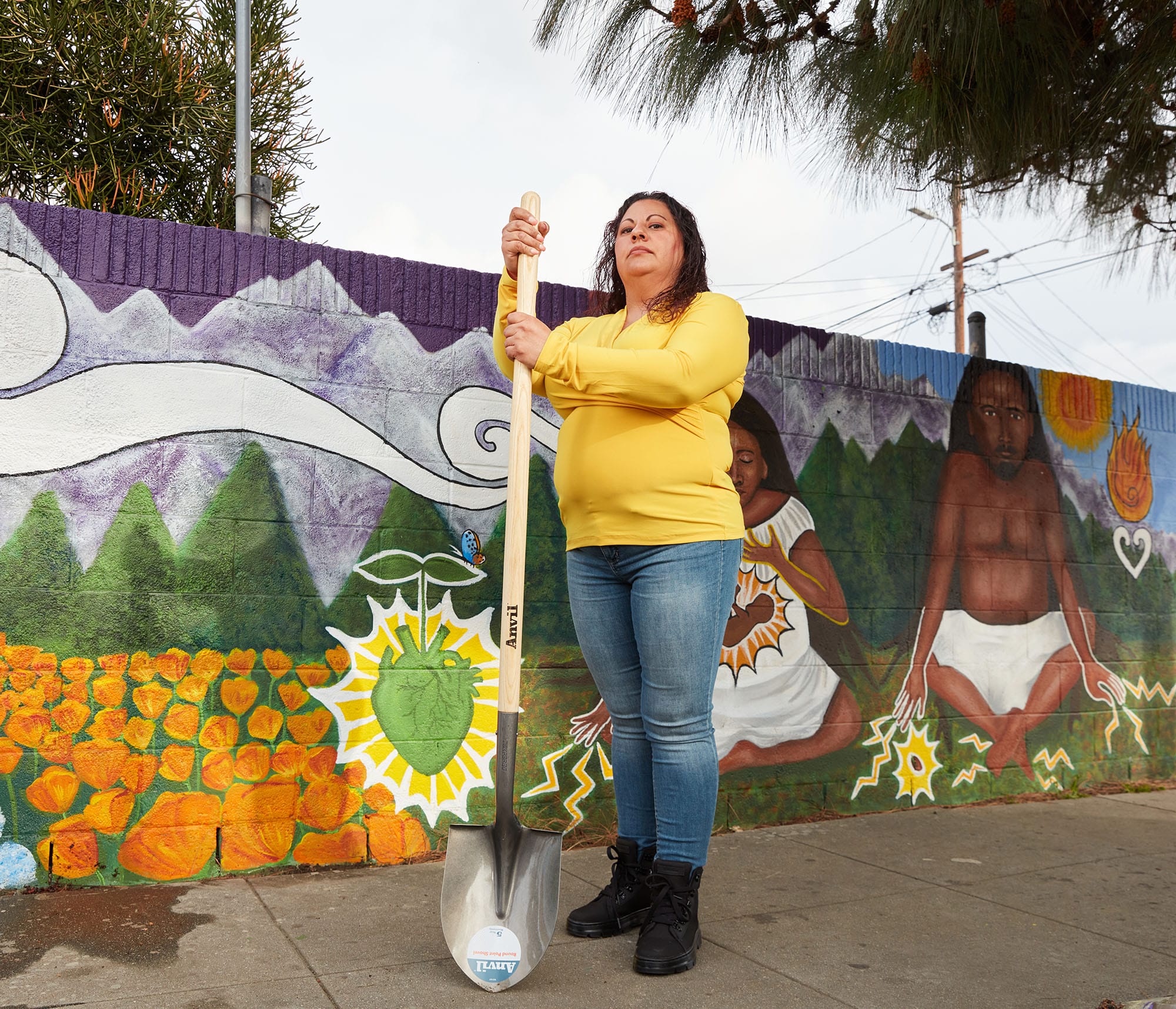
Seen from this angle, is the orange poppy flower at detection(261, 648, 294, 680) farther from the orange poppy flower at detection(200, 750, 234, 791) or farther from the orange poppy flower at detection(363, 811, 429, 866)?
the orange poppy flower at detection(363, 811, 429, 866)

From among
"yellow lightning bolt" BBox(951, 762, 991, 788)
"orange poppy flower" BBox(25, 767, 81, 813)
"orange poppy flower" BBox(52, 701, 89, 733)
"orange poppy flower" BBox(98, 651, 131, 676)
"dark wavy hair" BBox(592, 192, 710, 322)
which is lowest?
"yellow lightning bolt" BBox(951, 762, 991, 788)

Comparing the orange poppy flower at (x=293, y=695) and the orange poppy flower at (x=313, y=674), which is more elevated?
the orange poppy flower at (x=313, y=674)

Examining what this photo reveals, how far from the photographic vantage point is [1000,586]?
4.77 meters

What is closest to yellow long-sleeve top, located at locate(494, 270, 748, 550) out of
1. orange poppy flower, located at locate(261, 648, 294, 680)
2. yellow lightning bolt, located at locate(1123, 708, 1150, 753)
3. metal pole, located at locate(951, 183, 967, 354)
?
orange poppy flower, located at locate(261, 648, 294, 680)

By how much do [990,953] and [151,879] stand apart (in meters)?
2.36

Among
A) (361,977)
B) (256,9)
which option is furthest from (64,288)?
(256,9)

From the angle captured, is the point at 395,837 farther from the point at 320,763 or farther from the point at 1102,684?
the point at 1102,684

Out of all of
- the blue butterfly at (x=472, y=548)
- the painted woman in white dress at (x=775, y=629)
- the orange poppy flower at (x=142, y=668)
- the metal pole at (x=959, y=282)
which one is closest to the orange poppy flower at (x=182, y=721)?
the orange poppy flower at (x=142, y=668)

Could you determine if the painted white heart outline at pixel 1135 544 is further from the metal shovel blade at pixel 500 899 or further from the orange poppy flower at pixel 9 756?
the orange poppy flower at pixel 9 756

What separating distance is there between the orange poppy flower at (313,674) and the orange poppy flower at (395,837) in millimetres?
469

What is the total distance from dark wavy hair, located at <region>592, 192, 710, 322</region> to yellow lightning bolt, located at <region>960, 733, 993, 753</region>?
2.81 meters

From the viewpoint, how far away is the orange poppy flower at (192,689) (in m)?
3.11

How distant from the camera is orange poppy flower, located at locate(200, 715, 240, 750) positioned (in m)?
3.13

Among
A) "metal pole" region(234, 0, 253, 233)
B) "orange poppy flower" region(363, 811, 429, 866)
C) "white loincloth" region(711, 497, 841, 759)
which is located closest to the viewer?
"orange poppy flower" region(363, 811, 429, 866)
